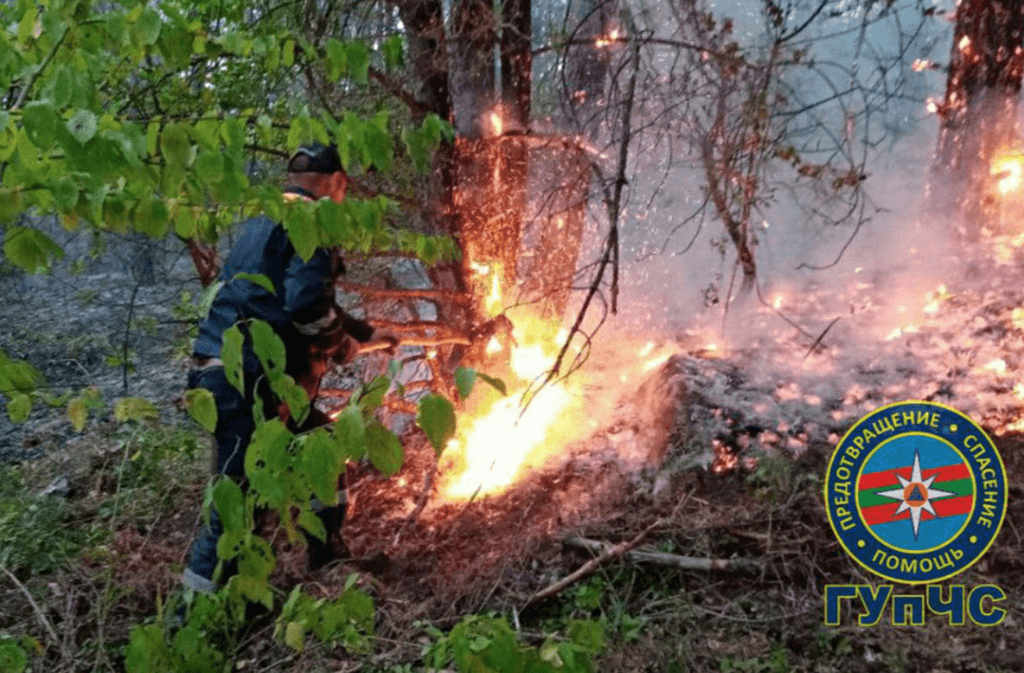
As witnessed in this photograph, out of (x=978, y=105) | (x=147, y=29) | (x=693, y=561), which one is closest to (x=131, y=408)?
(x=147, y=29)

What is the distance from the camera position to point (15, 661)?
6.88 ft

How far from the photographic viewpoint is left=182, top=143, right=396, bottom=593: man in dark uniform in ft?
12.1

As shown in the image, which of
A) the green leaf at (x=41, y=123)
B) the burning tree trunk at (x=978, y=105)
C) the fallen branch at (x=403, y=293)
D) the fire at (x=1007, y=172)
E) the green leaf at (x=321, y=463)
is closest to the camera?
the green leaf at (x=41, y=123)

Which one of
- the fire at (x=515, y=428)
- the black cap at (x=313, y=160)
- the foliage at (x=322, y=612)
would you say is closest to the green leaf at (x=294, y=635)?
the foliage at (x=322, y=612)

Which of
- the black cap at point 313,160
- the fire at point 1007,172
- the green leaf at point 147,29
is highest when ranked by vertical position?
the fire at point 1007,172

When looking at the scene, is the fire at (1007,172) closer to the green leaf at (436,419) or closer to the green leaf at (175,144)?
the green leaf at (436,419)

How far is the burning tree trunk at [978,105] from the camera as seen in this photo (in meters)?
6.38

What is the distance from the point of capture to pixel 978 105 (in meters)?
6.66

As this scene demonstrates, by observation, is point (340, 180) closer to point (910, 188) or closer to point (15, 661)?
point (15, 661)

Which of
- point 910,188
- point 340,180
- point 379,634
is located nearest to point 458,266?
point 340,180

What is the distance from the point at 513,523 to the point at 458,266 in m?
1.62

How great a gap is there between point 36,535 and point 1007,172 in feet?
26.4

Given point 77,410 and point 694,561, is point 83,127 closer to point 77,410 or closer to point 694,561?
point 77,410

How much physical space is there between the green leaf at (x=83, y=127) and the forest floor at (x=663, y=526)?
2.23 m
